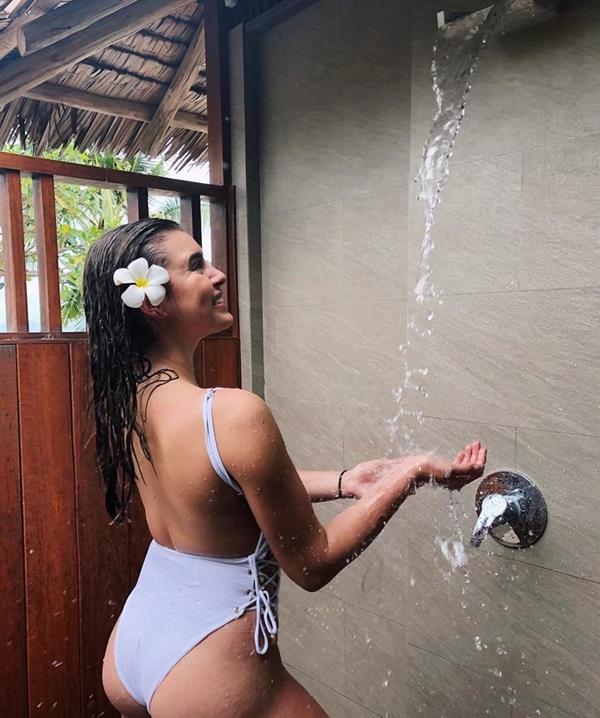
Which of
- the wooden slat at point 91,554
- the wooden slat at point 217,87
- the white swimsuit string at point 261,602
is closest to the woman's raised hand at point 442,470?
the white swimsuit string at point 261,602

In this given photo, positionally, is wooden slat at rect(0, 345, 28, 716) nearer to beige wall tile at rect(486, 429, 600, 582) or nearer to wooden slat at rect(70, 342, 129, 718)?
wooden slat at rect(70, 342, 129, 718)

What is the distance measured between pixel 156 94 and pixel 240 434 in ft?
7.64

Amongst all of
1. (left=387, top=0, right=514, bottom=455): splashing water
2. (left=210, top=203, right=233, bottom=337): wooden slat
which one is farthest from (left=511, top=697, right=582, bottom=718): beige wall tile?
(left=210, top=203, right=233, bottom=337): wooden slat

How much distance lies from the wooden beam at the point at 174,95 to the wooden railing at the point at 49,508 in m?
0.90

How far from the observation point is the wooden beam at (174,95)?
8.36 ft

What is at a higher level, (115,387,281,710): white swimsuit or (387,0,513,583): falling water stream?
(387,0,513,583): falling water stream

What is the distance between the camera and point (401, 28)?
1754 mm

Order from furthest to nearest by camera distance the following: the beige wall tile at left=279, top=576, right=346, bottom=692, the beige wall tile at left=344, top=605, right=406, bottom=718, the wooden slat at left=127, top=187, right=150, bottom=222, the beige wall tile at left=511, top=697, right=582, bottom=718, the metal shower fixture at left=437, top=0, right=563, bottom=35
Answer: the beige wall tile at left=279, top=576, right=346, bottom=692 < the wooden slat at left=127, top=187, right=150, bottom=222 < the beige wall tile at left=344, top=605, right=406, bottom=718 < the beige wall tile at left=511, top=697, right=582, bottom=718 < the metal shower fixture at left=437, top=0, right=563, bottom=35

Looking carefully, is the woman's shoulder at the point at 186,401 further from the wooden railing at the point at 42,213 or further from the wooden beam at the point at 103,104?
the wooden beam at the point at 103,104

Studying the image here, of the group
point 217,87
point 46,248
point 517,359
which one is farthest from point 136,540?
point 217,87

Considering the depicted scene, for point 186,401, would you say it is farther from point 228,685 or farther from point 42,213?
point 42,213

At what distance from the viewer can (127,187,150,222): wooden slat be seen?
6.64 feet

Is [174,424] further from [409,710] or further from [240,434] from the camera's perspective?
[409,710]

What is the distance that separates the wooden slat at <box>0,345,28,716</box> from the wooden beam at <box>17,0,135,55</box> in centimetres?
116
